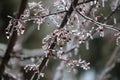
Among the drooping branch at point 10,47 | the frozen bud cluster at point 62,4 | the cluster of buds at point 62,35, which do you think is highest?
the drooping branch at point 10,47

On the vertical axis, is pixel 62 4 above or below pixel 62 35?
above

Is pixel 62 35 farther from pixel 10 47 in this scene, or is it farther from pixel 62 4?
pixel 10 47

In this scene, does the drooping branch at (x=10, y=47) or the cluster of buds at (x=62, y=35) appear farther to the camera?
the drooping branch at (x=10, y=47)

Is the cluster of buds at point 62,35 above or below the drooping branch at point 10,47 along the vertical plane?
below

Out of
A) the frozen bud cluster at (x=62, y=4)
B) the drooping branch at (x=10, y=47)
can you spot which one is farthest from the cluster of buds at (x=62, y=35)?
the drooping branch at (x=10, y=47)

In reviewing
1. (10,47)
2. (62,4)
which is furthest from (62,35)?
(10,47)

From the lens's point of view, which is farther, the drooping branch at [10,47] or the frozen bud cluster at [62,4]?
the drooping branch at [10,47]

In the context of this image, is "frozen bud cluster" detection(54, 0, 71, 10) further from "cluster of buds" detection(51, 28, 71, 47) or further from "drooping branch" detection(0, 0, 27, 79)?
"drooping branch" detection(0, 0, 27, 79)

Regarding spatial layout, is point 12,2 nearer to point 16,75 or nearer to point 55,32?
point 16,75

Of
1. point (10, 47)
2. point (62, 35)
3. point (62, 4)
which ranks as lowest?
point (62, 35)

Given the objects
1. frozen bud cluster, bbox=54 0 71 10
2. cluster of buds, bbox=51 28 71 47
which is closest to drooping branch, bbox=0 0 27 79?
frozen bud cluster, bbox=54 0 71 10

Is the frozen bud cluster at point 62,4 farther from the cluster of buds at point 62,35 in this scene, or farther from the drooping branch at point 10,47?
the drooping branch at point 10,47
